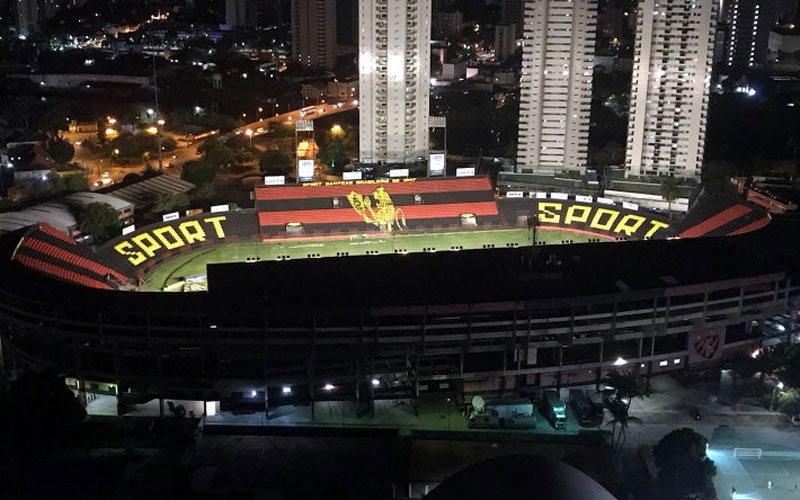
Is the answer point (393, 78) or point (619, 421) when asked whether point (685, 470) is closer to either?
point (619, 421)

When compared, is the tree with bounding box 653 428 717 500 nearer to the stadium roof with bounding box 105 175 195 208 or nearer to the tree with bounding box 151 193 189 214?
the tree with bounding box 151 193 189 214

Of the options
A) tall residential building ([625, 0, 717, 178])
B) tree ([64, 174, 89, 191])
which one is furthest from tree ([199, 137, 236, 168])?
tall residential building ([625, 0, 717, 178])

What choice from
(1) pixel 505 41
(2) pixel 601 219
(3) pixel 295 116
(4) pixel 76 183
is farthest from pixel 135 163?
(1) pixel 505 41

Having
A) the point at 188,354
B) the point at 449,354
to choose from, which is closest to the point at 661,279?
the point at 449,354

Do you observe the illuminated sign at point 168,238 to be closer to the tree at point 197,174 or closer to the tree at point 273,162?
the tree at point 197,174

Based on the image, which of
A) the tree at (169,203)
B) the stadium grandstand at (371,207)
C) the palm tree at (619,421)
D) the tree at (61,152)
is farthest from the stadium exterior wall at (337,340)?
the tree at (61,152)
